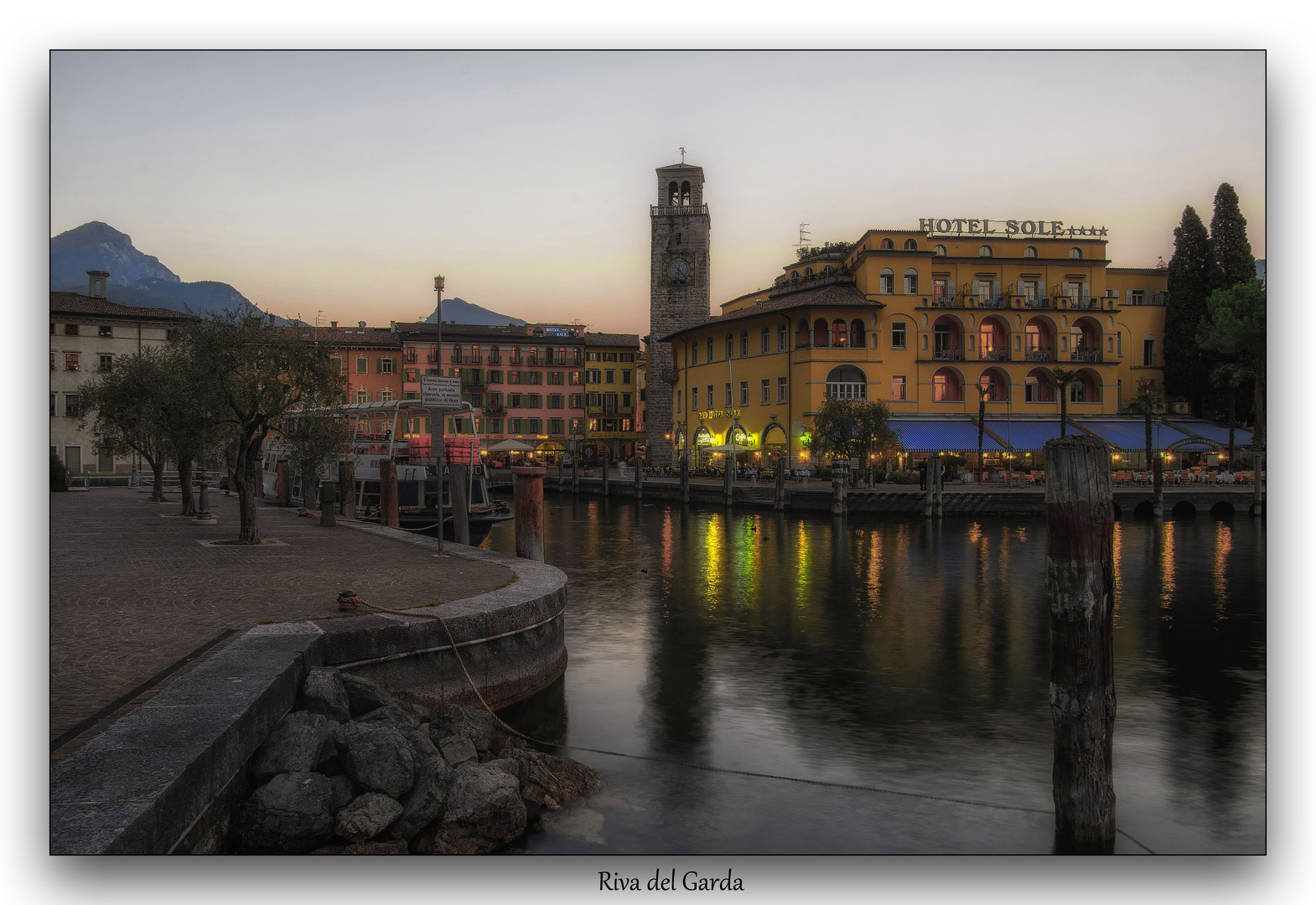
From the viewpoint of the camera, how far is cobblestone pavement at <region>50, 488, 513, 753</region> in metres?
7.14

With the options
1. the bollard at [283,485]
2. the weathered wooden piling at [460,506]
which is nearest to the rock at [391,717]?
the weathered wooden piling at [460,506]

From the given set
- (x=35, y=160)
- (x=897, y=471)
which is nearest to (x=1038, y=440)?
(x=897, y=471)

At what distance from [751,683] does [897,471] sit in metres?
37.1

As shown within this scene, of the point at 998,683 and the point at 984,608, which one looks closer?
the point at 998,683

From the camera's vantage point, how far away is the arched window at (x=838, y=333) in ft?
178

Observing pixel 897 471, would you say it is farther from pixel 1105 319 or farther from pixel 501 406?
pixel 501 406

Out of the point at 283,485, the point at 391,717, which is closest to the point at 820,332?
the point at 283,485

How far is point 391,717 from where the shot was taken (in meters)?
6.96

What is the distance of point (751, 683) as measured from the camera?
11.9 meters

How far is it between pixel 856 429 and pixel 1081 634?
4062 centimetres

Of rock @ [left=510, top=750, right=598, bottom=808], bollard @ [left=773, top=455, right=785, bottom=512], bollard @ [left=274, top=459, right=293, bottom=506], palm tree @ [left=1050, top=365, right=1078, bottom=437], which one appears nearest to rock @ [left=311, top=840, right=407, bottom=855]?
rock @ [left=510, top=750, right=598, bottom=808]

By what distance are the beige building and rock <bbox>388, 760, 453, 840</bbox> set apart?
29416mm

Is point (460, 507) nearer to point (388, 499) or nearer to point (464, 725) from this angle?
point (388, 499)
